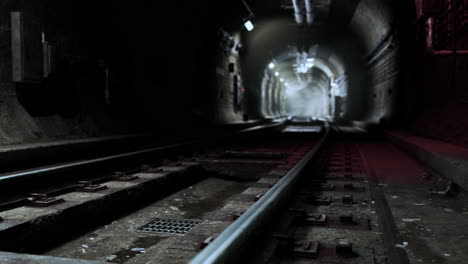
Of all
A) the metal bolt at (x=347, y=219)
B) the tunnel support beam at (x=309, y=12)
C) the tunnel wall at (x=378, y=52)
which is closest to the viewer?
the metal bolt at (x=347, y=219)

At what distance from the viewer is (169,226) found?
3631mm

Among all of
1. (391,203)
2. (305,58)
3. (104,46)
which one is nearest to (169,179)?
(391,203)

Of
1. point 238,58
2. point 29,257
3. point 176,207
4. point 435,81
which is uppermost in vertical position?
point 238,58

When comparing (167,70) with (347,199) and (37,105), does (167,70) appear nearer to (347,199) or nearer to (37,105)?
(37,105)

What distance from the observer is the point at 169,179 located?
5062mm

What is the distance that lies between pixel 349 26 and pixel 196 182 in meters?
16.7

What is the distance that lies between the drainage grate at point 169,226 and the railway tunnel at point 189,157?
18mm

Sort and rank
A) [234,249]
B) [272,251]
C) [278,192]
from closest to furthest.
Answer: [234,249]
[272,251]
[278,192]

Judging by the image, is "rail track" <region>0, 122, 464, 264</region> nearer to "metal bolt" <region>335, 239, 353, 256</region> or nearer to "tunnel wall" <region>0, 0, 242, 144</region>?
"metal bolt" <region>335, 239, 353, 256</region>

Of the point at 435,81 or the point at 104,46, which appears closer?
A: the point at 104,46

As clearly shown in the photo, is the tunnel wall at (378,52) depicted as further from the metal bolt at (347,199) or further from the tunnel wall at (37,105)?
the metal bolt at (347,199)

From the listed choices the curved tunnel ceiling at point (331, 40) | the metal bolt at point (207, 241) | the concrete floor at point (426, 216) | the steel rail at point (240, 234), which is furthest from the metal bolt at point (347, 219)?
the curved tunnel ceiling at point (331, 40)

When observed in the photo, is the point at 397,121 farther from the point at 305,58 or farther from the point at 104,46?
the point at 305,58

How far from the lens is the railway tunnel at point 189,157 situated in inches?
108
